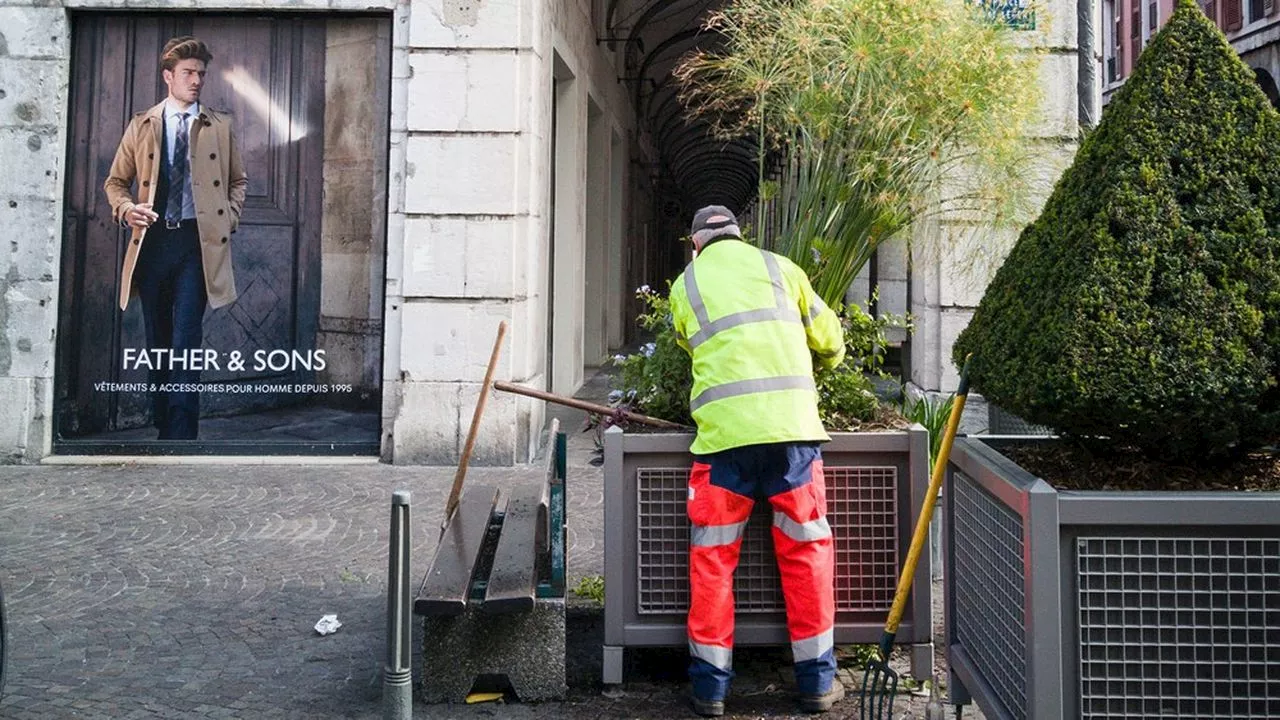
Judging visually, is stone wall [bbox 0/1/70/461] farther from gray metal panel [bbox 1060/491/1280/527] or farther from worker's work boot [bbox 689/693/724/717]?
gray metal panel [bbox 1060/491/1280/527]

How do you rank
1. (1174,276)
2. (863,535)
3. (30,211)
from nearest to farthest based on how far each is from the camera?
(1174,276) → (863,535) → (30,211)

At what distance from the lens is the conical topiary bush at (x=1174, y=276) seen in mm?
2770

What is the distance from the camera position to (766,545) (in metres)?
4.17

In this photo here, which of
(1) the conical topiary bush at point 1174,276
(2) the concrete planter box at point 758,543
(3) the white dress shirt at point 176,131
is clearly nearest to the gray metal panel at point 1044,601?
(1) the conical topiary bush at point 1174,276

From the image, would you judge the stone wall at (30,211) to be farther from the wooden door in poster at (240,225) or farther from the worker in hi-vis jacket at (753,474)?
the worker in hi-vis jacket at (753,474)

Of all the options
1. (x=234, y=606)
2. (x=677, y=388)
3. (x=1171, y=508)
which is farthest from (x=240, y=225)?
(x=1171, y=508)

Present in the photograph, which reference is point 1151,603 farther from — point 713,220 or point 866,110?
point 866,110

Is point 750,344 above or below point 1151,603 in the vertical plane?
above

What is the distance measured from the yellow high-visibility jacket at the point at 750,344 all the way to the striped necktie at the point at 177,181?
6682 millimetres

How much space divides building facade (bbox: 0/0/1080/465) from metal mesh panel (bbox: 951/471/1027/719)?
595cm

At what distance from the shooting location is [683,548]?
13.7ft

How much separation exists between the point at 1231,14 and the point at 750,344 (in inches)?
1114

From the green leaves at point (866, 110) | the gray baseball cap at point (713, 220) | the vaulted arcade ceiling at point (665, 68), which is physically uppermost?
the vaulted arcade ceiling at point (665, 68)

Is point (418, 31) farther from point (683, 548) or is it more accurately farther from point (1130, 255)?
point (1130, 255)
